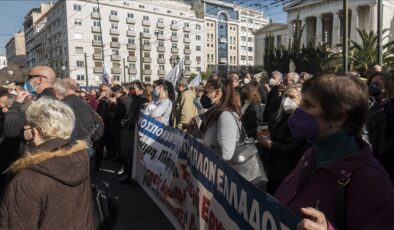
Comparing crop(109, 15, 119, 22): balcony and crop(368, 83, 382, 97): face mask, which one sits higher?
crop(109, 15, 119, 22): balcony

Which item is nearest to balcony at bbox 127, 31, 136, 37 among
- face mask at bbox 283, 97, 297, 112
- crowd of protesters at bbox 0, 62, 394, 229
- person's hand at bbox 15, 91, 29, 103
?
crowd of protesters at bbox 0, 62, 394, 229

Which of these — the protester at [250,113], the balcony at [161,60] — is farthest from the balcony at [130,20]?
the protester at [250,113]

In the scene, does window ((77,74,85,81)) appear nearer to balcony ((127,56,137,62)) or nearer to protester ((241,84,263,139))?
balcony ((127,56,137,62))

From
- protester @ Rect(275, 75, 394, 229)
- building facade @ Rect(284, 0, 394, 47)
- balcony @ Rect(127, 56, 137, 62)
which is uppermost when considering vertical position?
building facade @ Rect(284, 0, 394, 47)

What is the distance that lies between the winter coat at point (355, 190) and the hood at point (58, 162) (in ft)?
4.50

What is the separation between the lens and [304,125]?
5.47 ft

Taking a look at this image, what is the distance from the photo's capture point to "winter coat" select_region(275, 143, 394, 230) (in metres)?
1.29

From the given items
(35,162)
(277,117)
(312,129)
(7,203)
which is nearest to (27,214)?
(7,203)

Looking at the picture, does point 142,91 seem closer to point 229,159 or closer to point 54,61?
point 229,159

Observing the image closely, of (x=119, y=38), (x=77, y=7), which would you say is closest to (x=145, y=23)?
(x=119, y=38)

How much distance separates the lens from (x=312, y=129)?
1628 mm

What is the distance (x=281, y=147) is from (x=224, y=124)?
0.58 m

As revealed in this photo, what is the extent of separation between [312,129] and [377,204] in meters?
0.44

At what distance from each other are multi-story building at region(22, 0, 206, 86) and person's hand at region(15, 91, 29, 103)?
55.5 m
